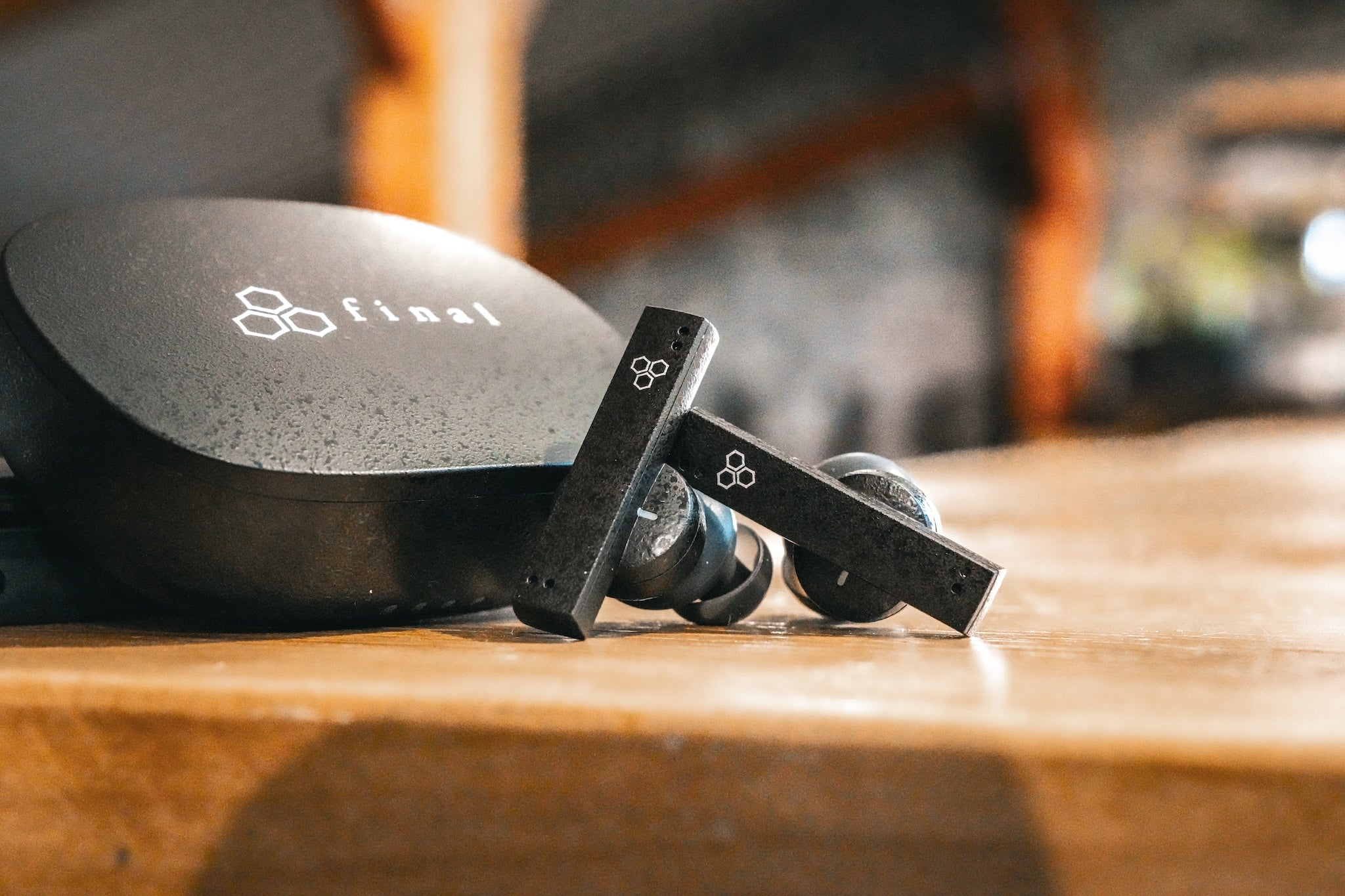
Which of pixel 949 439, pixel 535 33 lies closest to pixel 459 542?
pixel 535 33

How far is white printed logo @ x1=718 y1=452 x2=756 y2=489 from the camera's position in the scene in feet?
1.29

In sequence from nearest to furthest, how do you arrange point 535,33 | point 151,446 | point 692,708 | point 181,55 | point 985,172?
point 692,708 → point 151,446 → point 181,55 → point 535,33 → point 985,172

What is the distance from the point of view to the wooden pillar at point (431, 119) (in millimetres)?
2348

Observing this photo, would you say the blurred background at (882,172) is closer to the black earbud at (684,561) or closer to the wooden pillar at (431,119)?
the wooden pillar at (431,119)

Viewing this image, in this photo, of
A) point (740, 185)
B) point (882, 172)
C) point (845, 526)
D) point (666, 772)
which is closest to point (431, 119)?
point (845, 526)

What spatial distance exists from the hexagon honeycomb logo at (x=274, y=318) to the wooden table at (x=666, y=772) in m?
0.13

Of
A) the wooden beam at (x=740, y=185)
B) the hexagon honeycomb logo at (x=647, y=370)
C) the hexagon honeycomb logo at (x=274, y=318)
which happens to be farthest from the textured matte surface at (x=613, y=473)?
the wooden beam at (x=740, y=185)

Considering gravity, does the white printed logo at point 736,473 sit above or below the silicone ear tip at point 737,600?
above

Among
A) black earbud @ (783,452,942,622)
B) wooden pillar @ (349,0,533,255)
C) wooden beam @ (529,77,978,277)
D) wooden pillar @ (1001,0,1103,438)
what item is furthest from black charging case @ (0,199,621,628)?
wooden beam @ (529,77,978,277)

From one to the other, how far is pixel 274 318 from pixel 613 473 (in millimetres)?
149

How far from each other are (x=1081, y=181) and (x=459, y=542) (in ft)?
20.5

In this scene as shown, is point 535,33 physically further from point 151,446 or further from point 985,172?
point 151,446

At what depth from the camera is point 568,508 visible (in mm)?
380

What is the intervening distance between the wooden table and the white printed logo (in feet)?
0.22
